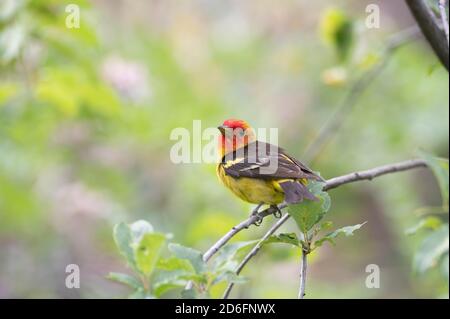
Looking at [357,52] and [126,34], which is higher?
[126,34]

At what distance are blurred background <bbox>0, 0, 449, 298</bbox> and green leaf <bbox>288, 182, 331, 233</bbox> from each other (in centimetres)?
89

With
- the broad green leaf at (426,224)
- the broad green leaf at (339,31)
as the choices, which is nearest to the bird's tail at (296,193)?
the broad green leaf at (426,224)

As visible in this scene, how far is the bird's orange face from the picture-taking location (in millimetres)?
2748

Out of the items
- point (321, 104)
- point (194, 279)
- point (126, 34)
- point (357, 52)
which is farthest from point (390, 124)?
point (194, 279)

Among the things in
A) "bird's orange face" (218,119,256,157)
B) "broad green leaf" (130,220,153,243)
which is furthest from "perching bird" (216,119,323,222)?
"broad green leaf" (130,220,153,243)

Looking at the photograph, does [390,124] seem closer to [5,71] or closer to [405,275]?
[405,275]

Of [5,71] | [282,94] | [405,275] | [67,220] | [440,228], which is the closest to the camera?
[440,228]

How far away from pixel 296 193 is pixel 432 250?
69 cm

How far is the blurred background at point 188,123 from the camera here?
303 cm

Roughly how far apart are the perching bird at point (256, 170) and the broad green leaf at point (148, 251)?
0.52 meters

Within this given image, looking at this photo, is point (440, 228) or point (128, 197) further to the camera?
point (128, 197)

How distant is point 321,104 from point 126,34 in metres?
1.69

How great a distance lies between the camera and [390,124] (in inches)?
193

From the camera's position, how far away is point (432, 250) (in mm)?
2291
